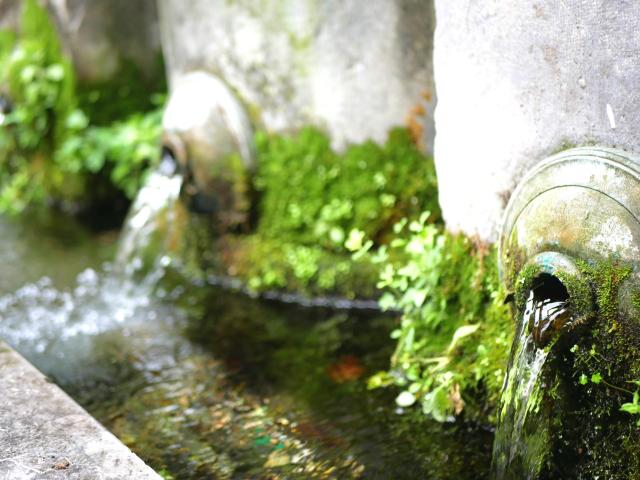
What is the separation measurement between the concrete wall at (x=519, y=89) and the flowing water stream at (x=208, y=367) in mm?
990

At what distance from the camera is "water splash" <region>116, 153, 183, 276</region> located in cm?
575

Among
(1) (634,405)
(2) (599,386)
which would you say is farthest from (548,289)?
(1) (634,405)

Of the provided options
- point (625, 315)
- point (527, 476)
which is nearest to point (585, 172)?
point (625, 315)

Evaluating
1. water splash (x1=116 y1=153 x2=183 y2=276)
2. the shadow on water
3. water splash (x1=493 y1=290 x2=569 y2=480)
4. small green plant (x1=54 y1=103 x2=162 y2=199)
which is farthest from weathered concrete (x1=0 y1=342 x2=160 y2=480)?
small green plant (x1=54 y1=103 x2=162 y2=199)

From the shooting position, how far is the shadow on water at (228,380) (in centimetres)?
334

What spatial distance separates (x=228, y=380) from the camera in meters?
4.17

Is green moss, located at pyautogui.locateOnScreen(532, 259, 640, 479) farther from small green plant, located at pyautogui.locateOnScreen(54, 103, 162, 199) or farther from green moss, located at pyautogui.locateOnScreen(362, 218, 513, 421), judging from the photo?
small green plant, located at pyautogui.locateOnScreen(54, 103, 162, 199)

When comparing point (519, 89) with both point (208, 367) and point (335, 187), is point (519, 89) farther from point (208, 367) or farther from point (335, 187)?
point (208, 367)

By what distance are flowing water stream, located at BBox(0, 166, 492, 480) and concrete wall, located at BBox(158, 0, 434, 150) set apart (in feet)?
2.99

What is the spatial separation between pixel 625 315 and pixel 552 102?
0.84 m

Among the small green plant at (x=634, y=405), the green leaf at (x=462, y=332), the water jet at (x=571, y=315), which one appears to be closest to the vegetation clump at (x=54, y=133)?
the green leaf at (x=462, y=332)

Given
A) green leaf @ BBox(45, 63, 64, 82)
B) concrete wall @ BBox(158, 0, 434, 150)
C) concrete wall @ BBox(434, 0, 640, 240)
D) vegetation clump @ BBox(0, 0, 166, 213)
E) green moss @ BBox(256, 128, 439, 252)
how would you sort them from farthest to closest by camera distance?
1. green leaf @ BBox(45, 63, 64, 82)
2. vegetation clump @ BBox(0, 0, 166, 213)
3. green moss @ BBox(256, 128, 439, 252)
4. concrete wall @ BBox(158, 0, 434, 150)
5. concrete wall @ BBox(434, 0, 640, 240)

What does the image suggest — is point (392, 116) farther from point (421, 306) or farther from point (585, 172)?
point (585, 172)

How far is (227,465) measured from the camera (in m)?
3.33
